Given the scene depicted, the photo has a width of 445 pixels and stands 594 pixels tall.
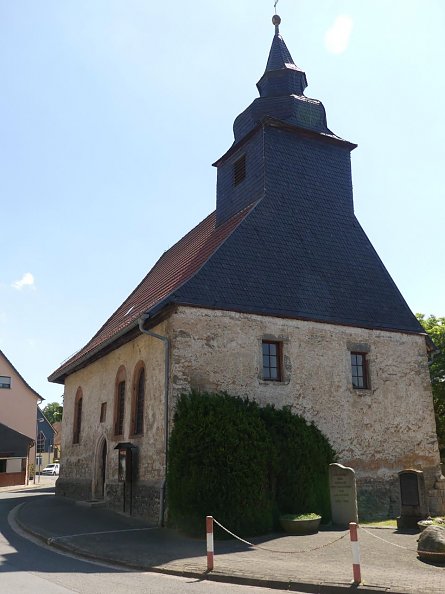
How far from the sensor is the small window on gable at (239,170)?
64.6ft

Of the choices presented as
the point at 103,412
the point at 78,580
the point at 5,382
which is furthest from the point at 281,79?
the point at 5,382

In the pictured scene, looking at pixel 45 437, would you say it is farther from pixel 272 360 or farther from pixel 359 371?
pixel 272 360

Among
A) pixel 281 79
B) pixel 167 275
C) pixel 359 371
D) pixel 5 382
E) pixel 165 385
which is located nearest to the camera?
pixel 165 385

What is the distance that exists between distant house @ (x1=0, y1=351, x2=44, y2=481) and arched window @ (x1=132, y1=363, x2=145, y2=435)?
2544 cm

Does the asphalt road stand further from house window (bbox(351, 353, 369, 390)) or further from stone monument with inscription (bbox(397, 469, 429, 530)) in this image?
house window (bbox(351, 353, 369, 390))

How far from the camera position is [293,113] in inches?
778

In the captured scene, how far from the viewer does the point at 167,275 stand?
64.1 ft

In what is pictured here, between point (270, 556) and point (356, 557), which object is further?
point (270, 556)

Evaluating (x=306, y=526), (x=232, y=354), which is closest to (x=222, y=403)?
(x=232, y=354)

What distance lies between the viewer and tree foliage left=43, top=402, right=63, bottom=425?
344ft

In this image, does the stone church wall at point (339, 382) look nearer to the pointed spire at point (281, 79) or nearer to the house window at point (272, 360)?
the house window at point (272, 360)

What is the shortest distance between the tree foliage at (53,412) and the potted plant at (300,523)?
96.5 m

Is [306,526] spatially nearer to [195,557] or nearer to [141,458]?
[195,557]

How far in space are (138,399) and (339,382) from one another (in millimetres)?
5747
